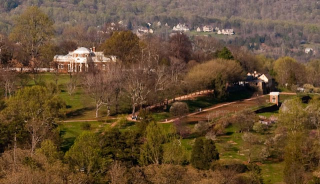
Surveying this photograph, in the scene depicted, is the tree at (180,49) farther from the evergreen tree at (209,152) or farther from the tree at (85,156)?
the tree at (85,156)

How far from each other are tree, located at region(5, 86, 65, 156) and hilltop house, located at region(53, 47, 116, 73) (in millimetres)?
25830

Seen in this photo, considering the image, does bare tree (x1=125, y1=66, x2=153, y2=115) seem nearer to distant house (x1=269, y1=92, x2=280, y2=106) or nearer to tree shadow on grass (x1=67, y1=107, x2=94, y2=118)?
tree shadow on grass (x1=67, y1=107, x2=94, y2=118)

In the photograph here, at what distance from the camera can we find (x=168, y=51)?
8712 cm

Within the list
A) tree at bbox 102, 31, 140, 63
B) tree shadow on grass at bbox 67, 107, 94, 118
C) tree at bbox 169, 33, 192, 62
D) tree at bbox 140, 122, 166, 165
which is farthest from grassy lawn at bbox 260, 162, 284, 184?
tree at bbox 169, 33, 192, 62

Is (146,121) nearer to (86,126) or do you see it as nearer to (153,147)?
(86,126)

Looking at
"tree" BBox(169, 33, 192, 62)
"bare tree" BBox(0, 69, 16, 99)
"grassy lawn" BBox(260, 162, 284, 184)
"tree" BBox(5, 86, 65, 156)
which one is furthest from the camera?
"tree" BBox(169, 33, 192, 62)

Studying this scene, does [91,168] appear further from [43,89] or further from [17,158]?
[43,89]

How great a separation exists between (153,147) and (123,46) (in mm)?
37550

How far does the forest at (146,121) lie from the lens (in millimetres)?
40531

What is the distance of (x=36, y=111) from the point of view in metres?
49.5

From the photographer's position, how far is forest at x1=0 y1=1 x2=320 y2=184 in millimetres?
40531

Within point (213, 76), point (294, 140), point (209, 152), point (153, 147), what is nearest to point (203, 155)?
point (209, 152)

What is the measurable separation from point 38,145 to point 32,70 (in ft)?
96.3

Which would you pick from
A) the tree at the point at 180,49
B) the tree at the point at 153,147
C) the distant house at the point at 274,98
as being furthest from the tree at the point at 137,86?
the tree at the point at 180,49
